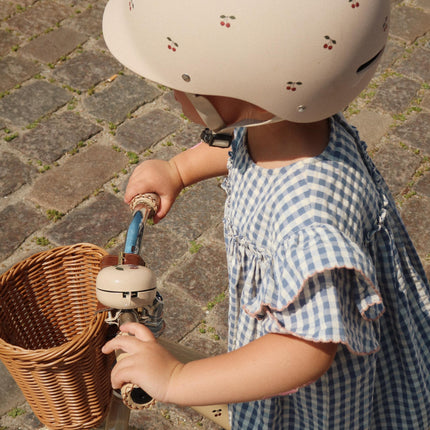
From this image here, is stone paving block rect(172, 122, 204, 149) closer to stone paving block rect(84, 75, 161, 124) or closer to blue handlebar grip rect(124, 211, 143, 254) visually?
stone paving block rect(84, 75, 161, 124)

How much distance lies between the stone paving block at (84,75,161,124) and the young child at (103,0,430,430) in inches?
95.9

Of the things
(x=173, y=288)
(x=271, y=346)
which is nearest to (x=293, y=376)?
(x=271, y=346)

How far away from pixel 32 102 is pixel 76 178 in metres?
0.70

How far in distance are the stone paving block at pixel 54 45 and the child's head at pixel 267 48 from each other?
307 cm

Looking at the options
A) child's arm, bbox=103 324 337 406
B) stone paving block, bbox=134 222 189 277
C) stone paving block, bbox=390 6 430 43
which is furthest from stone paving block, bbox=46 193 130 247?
stone paving block, bbox=390 6 430 43

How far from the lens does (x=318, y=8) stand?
1.36m

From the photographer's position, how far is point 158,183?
6.29 feet

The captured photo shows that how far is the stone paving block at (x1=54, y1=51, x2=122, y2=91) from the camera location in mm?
4285

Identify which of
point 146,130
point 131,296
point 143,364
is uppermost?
point 131,296

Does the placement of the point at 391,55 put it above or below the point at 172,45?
below

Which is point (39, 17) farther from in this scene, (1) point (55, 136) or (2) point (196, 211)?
(2) point (196, 211)

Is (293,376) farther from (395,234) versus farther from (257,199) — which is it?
(395,234)

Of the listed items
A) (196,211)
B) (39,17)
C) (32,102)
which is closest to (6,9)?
(39,17)

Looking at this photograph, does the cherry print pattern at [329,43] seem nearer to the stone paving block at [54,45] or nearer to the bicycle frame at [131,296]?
the bicycle frame at [131,296]
